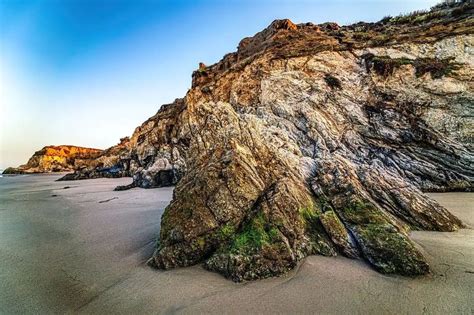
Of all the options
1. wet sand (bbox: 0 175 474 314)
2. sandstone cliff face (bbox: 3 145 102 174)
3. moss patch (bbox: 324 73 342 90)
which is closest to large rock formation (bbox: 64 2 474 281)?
moss patch (bbox: 324 73 342 90)

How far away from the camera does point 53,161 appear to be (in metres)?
54.7

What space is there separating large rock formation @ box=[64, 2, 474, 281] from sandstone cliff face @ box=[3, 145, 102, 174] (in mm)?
35651

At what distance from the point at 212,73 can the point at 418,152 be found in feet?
65.1

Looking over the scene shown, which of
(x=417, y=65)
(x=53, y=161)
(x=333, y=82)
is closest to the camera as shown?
(x=417, y=65)

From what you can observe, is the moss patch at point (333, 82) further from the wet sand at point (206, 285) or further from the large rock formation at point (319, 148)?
the wet sand at point (206, 285)

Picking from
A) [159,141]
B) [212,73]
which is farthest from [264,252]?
[212,73]

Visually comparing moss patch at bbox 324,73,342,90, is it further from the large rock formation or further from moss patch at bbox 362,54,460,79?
moss patch at bbox 362,54,460,79

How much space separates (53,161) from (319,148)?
199ft

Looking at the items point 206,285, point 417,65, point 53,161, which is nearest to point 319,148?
point 417,65

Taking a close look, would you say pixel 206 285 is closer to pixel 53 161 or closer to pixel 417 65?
pixel 417 65

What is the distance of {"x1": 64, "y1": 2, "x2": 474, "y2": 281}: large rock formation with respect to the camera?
4.61 m

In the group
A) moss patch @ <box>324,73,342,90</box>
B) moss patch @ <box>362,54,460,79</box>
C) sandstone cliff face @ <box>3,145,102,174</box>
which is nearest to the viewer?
moss patch @ <box>362,54,460,79</box>

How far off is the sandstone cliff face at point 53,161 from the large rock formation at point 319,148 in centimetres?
3565

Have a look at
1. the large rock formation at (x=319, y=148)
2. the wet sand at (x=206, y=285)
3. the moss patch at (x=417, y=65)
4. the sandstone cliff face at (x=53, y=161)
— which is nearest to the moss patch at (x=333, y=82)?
the large rock formation at (x=319, y=148)
